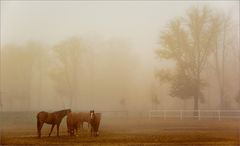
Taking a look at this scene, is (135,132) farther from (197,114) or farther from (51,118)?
(51,118)

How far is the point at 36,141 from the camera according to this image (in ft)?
27.7

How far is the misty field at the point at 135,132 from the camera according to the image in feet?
27.5

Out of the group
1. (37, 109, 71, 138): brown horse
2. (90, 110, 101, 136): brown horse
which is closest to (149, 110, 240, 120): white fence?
(90, 110, 101, 136): brown horse

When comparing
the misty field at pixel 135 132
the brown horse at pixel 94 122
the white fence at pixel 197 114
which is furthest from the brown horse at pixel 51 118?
the white fence at pixel 197 114

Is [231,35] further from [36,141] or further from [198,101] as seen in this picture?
[36,141]

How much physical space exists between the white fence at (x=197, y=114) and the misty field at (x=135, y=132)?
10 cm

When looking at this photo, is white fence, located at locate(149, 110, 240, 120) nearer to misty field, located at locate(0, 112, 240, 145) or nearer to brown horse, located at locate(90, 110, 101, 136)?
misty field, located at locate(0, 112, 240, 145)

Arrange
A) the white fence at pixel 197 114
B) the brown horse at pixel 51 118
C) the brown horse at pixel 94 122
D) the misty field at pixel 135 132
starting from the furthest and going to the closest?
the white fence at pixel 197 114 < the brown horse at pixel 51 118 < the brown horse at pixel 94 122 < the misty field at pixel 135 132

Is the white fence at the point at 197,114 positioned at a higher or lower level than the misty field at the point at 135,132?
higher

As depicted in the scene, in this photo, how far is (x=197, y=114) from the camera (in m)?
9.20

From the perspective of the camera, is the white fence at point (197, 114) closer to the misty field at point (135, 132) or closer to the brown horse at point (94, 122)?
the misty field at point (135, 132)

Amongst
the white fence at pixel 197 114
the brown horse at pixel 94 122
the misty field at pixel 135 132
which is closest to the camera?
the misty field at pixel 135 132

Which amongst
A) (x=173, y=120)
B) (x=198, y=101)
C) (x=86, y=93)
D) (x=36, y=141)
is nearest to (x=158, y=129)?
(x=173, y=120)

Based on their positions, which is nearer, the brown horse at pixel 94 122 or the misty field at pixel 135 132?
the misty field at pixel 135 132
